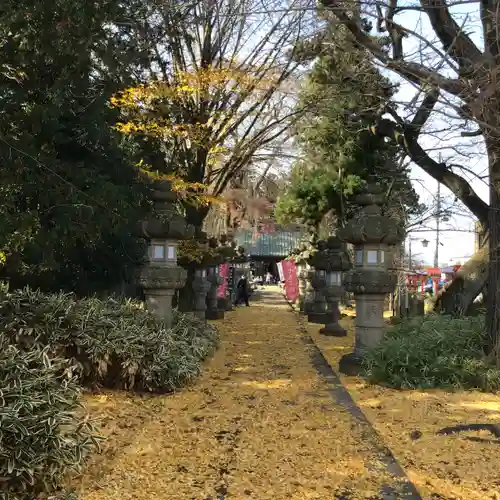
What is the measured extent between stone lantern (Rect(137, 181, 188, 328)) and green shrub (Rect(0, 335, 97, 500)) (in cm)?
465

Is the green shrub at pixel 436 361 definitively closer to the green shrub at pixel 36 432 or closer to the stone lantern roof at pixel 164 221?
the stone lantern roof at pixel 164 221

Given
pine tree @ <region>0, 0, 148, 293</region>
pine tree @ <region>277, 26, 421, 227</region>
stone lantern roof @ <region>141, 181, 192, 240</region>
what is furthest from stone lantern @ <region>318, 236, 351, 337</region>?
pine tree @ <region>0, 0, 148, 293</region>

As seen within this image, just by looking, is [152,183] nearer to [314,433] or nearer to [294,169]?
[314,433]

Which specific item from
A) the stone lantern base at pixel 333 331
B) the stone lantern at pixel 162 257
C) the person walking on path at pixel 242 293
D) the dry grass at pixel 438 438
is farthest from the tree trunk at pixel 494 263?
the person walking on path at pixel 242 293

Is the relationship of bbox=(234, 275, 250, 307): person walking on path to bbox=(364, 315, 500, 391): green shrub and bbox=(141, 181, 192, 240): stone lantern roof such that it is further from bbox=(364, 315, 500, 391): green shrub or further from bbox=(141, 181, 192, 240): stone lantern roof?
bbox=(364, 315, 500, 391): green shrub

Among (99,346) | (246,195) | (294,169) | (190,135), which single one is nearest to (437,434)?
(99,346)

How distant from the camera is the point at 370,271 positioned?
341 inches

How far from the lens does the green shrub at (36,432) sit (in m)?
3.25

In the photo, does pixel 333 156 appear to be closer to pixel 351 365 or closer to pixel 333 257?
pixel 333 257

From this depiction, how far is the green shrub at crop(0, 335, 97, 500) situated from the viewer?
3246mm

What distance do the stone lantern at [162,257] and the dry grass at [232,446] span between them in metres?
1.40

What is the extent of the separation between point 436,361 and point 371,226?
7.23 ft

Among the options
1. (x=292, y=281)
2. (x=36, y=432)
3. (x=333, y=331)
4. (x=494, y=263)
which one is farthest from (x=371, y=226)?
(x=292, y=281)

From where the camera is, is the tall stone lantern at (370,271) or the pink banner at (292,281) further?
the pink banner at (292,281)
